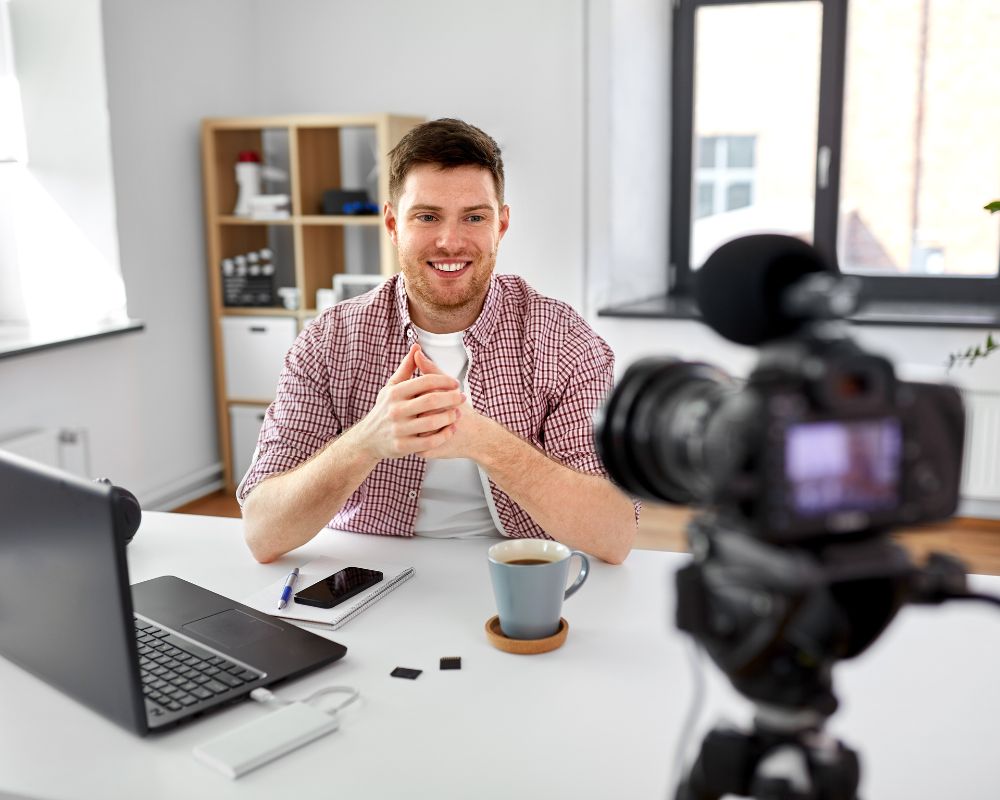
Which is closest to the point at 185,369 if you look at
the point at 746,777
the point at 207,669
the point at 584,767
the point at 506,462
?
the point at 506,462

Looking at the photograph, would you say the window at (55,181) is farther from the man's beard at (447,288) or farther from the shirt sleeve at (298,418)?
the man's beard at (447,288)

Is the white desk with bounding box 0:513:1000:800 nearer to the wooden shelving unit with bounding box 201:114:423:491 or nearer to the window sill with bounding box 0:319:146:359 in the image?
the window sill with bounding box 0:319:146:359

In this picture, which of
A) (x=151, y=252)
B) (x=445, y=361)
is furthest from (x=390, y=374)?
(x=151, y=252)

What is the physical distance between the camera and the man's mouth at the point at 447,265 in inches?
67.6

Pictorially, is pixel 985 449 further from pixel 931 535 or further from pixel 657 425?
pixel 657 425

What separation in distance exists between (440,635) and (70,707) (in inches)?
16.0

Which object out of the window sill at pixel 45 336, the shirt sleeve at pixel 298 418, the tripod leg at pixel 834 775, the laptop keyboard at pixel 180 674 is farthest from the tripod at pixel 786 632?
the window sill at pixel 45 336

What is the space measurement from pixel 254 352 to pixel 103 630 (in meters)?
3.11

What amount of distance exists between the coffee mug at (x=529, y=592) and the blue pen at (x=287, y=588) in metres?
0.28

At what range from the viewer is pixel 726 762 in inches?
27.0

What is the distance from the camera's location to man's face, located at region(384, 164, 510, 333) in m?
1.71

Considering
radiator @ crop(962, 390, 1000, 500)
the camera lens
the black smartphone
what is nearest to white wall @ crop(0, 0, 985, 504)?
radiator @ crop(962, 390, 1000, 500)

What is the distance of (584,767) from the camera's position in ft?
3.06

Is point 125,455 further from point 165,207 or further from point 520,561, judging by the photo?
point 520,561
